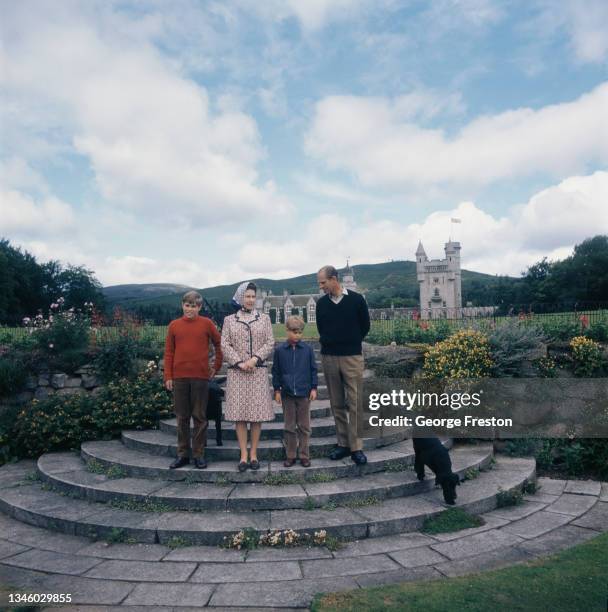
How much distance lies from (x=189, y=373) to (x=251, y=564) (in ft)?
7.32

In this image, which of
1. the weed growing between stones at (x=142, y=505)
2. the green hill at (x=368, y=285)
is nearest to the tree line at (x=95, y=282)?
the weed growing between stones at (x=142, y=505)

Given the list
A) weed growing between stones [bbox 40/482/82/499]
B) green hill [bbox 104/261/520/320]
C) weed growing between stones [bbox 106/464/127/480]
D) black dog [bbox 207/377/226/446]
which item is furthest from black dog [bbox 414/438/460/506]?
green hill [bbox 104/261/520/320]

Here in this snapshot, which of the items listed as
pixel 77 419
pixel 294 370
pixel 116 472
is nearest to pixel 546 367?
pixel 294 370

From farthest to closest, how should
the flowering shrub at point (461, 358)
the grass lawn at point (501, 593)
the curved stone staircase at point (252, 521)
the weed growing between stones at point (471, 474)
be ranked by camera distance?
the flowering shrub at point (461, 358)
the weed growing between stones at point (471, 474)
the curved stone staircase at point (252, 521)
the grass lawn at point (501, 593)

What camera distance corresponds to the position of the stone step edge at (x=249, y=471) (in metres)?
5.46

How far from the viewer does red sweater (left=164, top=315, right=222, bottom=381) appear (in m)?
5.53

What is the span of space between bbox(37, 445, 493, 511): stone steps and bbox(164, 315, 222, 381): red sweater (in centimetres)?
128

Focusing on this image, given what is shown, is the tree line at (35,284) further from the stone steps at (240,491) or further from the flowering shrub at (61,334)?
the stone steps at (240,491)

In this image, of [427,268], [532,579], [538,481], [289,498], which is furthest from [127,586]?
[427,268]

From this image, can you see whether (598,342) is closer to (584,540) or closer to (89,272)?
(584,540)

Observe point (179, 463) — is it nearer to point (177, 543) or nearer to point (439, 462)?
point (177, 543)

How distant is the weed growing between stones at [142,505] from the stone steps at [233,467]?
52 centimetres

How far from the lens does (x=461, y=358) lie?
788 centimetres

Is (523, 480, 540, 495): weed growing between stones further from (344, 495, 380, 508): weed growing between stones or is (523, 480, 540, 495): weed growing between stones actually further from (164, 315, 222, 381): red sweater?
(164, 315, 222, 381): red sweater
